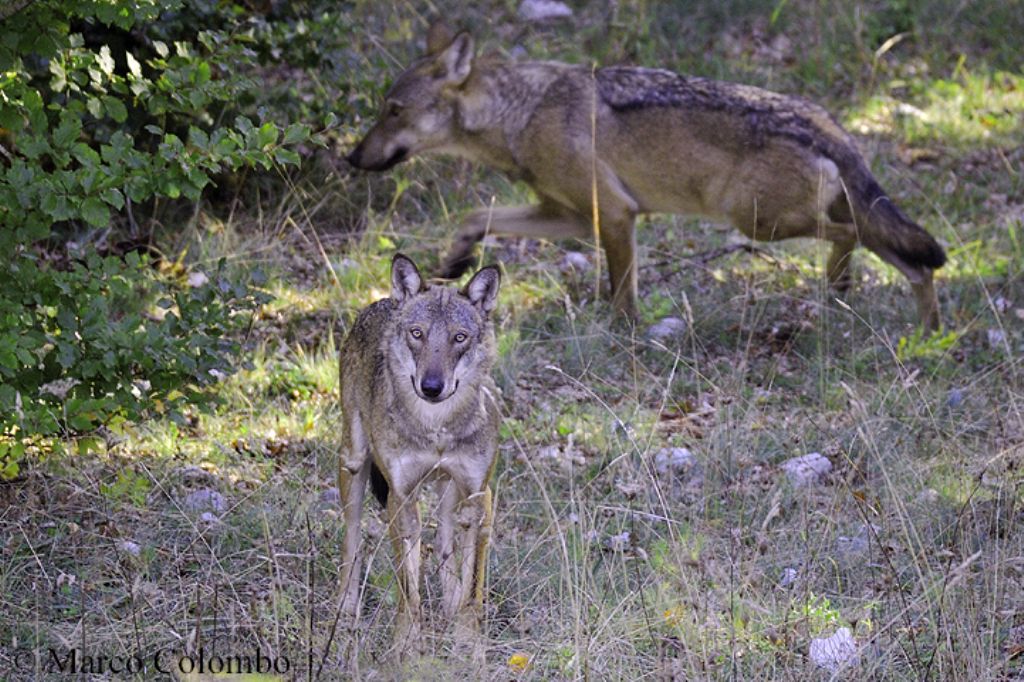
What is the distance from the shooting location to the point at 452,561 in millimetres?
5297

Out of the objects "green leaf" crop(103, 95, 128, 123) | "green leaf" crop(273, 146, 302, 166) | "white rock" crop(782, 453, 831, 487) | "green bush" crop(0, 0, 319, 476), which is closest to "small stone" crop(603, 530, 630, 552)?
"white rock" crop(782, 453, 831, 487)

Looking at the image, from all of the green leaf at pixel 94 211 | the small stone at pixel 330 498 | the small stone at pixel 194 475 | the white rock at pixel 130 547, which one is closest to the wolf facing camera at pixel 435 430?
the small stone at pixel 330 498

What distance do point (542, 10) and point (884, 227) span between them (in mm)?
5090

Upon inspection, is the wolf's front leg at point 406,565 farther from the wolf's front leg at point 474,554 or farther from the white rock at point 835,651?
the white rock at point 835,651

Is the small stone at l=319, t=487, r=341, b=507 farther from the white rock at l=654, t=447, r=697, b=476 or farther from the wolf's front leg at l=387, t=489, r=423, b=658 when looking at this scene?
the white rock at l=654, t=447, r=697, b=476

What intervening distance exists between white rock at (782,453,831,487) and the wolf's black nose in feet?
6.83

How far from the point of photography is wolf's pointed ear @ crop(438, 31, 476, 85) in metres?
8.84

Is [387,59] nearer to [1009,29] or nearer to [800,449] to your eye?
[800,449]

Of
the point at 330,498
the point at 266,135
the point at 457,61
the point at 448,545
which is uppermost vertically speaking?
the point at 266,135

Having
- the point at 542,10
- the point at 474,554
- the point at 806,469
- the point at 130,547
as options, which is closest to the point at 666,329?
the point at 806,469

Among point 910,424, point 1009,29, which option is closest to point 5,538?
point 910,424

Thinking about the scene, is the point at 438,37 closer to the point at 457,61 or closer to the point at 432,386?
the point at 457,61

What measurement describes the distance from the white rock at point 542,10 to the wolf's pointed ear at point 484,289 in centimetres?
738

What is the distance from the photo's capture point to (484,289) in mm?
5324
